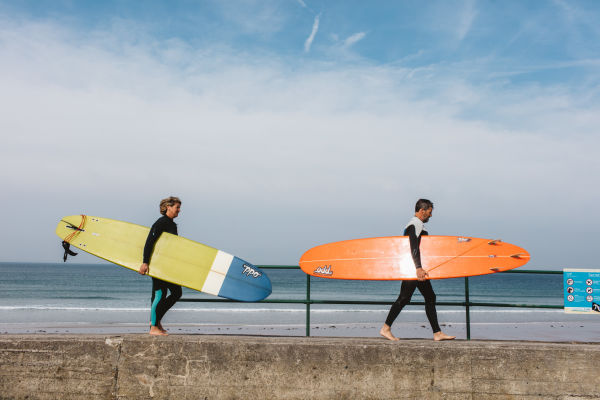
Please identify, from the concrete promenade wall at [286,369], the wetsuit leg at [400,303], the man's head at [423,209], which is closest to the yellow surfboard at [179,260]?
the concrete promenade wall at [286,369]

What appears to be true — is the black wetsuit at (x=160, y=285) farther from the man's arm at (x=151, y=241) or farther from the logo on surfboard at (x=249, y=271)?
the logo on surfboard at (x=249, y=271)

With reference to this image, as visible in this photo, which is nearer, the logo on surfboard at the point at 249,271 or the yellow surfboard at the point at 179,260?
the yellow surfboard at the point at 179,260

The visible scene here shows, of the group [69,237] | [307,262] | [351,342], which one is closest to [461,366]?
[351,342]

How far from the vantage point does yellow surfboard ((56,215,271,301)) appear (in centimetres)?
484

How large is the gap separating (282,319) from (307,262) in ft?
36.2

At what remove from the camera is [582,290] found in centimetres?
454

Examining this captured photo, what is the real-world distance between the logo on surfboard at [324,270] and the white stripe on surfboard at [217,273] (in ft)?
3.11

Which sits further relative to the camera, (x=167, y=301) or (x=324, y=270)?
(x=324, y=270)

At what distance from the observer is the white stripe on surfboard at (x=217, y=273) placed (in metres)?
4.93

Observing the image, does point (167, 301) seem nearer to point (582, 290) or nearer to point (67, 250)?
point (67, 250)

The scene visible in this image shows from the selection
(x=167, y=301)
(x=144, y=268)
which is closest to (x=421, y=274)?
(x=167, y=301)

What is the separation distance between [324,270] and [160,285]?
1.75m

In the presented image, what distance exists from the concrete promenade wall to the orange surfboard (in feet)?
3.71

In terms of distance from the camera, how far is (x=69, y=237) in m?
5.47
